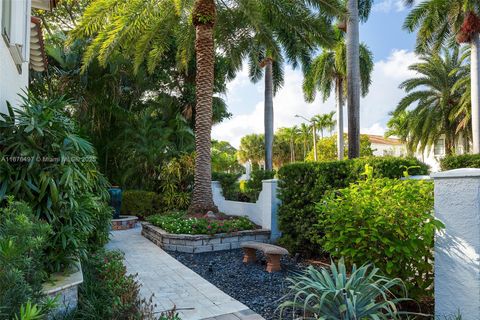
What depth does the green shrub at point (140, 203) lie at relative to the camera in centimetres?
1467

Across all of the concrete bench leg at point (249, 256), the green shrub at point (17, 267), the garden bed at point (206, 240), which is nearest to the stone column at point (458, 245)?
the green shrub at point (17, 267)

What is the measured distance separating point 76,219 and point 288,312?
2980 mm

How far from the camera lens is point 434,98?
27.9 meters

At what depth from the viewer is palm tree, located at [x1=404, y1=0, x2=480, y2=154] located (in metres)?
16.1

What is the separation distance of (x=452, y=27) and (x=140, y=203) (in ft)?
60.5

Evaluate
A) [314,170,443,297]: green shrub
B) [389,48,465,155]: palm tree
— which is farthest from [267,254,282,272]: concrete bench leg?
[389,48,465,155]: palm tree

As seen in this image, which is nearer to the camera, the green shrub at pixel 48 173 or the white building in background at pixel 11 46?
the green shrub at pixel 48 173

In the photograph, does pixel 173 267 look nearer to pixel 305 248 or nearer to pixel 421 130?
pixel 305 248

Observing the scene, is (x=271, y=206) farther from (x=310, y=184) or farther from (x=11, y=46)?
(x=11, y=46)

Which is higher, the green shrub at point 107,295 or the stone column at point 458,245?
the stone column at point 458,245

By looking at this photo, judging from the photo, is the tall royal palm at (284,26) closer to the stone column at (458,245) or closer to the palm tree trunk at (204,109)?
the palm tree trunk at (204,109)

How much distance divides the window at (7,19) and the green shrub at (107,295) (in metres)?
3.28

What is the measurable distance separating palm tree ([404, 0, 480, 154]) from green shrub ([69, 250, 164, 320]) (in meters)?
17.1

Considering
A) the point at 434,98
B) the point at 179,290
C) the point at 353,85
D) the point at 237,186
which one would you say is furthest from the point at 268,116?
the point at 434,98
